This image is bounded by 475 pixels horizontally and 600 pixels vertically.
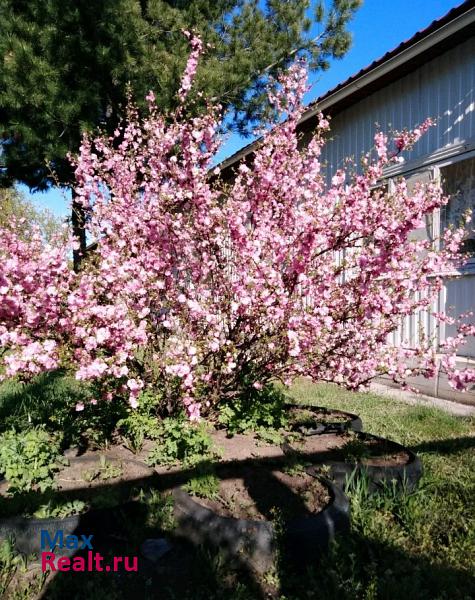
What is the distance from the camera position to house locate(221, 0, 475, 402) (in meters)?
5.30

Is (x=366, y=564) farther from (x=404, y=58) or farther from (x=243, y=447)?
(x=404, y=58)

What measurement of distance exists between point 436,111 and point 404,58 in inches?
30.1

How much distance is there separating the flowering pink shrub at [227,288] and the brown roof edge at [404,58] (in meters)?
1.56

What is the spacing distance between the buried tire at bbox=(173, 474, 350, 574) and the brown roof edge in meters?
3.35

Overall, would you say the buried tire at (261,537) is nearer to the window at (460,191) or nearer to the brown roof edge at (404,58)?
the brown roof edge at (404,58)

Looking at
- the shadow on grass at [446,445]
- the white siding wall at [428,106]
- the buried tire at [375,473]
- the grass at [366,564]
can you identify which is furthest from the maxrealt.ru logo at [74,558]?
the white siding wall at [428,106]

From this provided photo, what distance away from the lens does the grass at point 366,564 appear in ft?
6.61

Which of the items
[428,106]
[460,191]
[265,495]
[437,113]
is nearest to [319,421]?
[265,495]

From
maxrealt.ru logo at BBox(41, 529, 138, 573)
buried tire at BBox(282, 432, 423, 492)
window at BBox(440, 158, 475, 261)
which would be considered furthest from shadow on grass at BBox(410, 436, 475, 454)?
window at BBox(440, 158, 475, 261)

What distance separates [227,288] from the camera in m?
3.01

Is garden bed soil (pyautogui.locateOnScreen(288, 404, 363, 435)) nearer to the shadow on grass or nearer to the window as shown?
the shadow on grass

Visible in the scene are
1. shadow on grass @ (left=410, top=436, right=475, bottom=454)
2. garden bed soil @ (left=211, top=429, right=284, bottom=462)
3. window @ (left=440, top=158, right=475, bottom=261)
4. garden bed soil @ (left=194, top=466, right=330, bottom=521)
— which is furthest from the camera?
window @ (left=440, top=158, right=475, bottom=261)

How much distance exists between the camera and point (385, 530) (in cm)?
243

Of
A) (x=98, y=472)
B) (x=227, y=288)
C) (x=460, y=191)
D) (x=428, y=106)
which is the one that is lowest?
(x=98, y=472)
